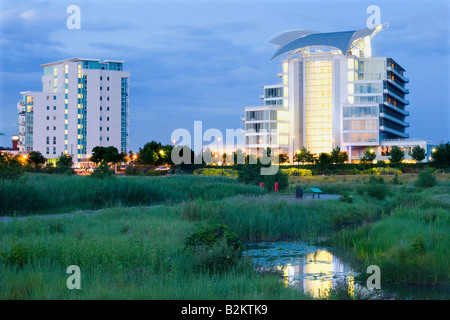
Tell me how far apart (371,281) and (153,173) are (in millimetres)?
51709

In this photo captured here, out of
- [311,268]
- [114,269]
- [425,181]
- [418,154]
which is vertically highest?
[418,154]

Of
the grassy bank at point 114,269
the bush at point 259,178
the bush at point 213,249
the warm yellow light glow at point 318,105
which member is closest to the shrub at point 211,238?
the bush at point 213,249

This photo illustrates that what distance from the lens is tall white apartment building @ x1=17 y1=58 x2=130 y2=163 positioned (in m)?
138

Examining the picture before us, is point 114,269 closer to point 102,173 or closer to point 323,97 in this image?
point 102,173

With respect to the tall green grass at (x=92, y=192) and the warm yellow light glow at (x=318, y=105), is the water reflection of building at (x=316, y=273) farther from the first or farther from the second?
the warm yellow light glow at (x=318, y=105)

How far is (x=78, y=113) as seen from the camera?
5448 inches

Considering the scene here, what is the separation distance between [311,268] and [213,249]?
389cm

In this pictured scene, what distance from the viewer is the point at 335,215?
2664 cm

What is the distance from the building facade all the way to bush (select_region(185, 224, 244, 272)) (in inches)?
3800

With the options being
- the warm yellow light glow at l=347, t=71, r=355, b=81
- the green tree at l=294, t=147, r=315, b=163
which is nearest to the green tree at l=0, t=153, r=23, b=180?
the green tree at l=294, t=147, r=315, b=163

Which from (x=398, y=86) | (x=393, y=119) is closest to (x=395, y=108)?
(x=393, y=119)

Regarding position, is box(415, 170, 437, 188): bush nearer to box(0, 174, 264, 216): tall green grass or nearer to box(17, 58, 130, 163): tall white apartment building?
box(0, 174, 264, 216): tall green grass

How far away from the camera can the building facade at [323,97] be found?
110 m
